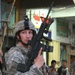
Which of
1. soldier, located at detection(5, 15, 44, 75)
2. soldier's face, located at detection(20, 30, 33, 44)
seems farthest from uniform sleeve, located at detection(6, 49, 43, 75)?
soldier's face, located at detection(20, 30, 33, 44)

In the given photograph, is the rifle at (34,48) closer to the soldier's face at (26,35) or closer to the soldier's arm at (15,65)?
the soldier's arm at (15,65)

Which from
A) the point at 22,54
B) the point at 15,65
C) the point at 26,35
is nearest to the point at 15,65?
the point at 15,65

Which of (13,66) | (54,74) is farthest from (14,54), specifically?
(54,74)

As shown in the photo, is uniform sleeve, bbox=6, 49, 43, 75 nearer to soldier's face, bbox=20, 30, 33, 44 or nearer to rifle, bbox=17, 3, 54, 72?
rifle, bbox=17, 3, 54, 72

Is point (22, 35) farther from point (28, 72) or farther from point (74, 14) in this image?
point (74, 14)

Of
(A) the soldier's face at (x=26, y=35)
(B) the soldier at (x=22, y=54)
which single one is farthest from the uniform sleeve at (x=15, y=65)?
(A) the soldier's face at (x=26, y=35)

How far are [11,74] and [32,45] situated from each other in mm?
341

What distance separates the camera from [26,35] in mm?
3250

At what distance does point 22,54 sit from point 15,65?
0.17m

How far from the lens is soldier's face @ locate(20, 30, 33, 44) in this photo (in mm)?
3236

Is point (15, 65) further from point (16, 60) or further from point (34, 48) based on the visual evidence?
point (34, 48)

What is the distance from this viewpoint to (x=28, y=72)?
2910 millimetres

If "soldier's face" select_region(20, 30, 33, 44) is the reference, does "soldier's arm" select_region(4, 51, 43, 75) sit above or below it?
below

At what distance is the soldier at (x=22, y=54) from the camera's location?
2920 mm
